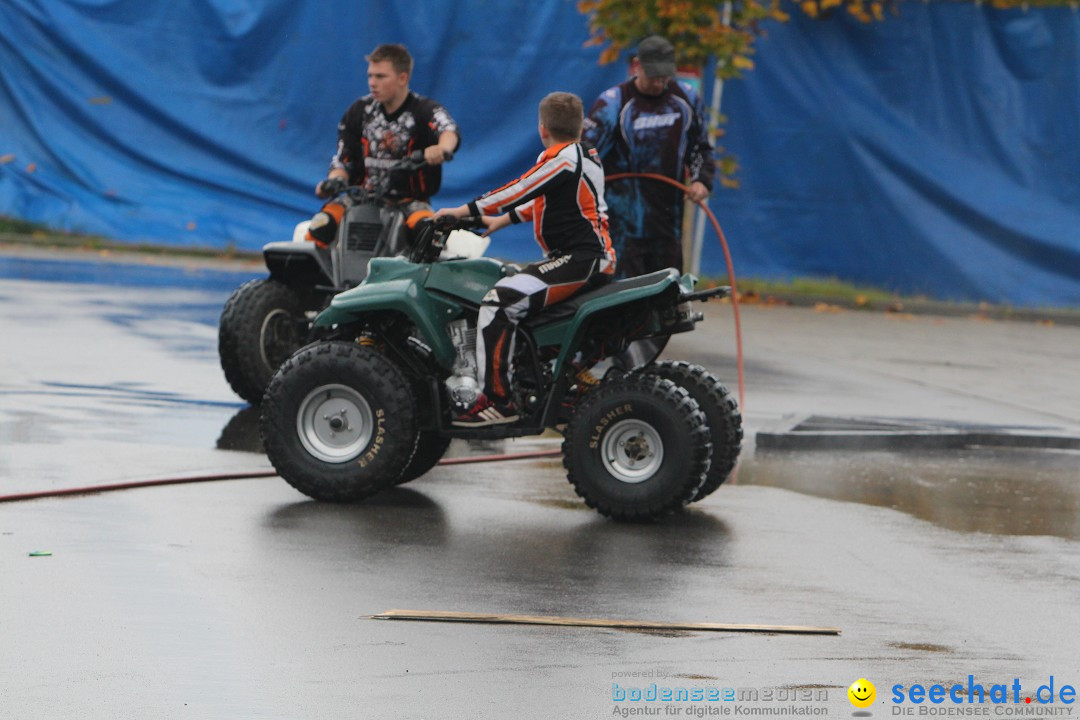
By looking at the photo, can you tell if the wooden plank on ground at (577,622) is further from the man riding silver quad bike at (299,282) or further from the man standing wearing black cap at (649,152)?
the man standing wearing black cap at (649,152)

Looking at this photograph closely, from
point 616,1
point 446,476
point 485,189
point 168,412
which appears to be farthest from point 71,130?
point 446,476

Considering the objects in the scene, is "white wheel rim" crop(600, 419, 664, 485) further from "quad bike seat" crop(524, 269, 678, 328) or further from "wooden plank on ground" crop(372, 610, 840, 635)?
"wooden plank on ground" crop(372, 610, 840, 635)

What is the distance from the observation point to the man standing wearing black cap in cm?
1093

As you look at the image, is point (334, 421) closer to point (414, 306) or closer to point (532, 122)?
point (414, 306)

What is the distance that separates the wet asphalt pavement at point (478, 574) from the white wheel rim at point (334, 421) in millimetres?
270

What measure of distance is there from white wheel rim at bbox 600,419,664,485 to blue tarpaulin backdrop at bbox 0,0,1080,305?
12071 millimetres

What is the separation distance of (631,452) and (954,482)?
219 cm

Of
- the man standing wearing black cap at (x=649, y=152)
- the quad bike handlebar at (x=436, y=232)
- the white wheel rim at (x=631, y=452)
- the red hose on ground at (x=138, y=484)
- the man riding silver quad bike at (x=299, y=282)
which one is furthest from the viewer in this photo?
the man standing wearing black cap at (x=649, y=152)

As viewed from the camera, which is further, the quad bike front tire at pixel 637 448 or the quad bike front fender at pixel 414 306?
the quad bike front fender at pixel 414 306

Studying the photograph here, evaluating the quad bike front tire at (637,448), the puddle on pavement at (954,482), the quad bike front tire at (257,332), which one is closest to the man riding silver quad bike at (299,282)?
the quad bike front tire at (257,332)

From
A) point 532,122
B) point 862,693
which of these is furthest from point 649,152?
point 532,122

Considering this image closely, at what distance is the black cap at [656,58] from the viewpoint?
10.7m

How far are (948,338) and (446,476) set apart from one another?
9247 mm

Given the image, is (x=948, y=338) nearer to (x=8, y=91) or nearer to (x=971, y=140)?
(x=971, y=140)
